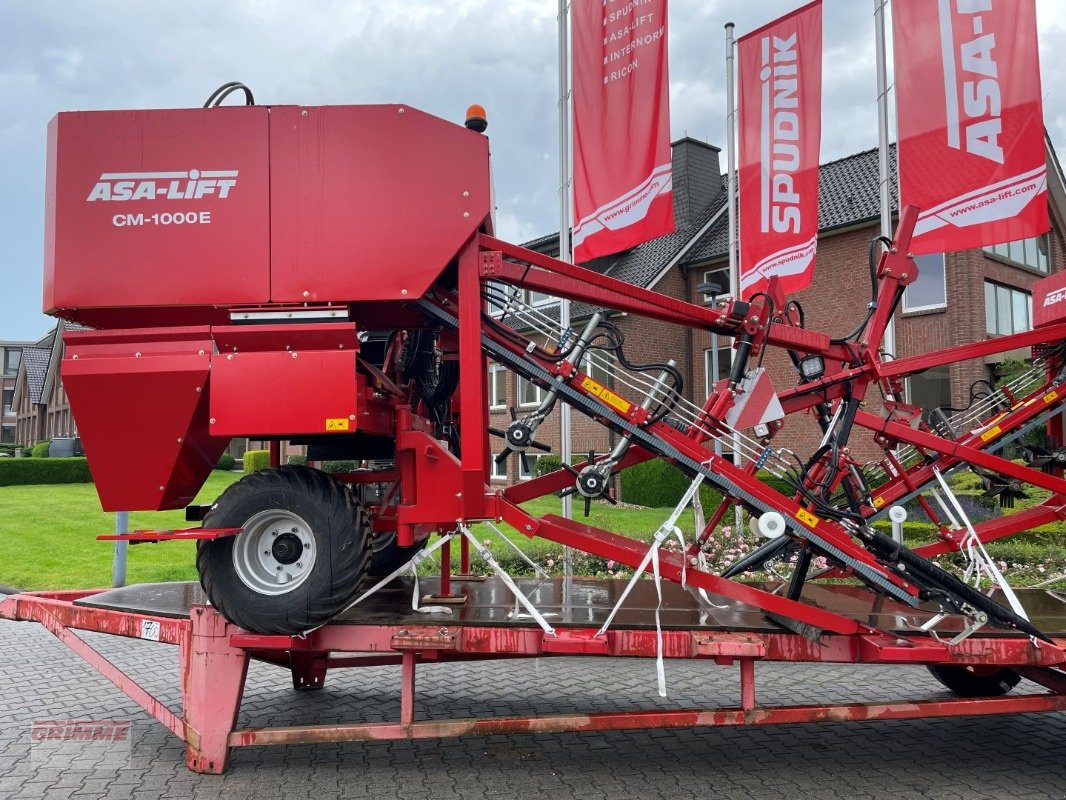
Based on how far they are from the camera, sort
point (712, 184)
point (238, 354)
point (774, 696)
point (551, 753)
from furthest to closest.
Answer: point (712, 184) < point (774, 696) < point (551, 753) < point (238, 354)

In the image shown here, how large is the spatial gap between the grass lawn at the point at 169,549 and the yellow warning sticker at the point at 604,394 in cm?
352

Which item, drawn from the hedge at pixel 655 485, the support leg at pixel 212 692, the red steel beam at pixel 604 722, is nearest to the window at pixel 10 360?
the hedge at pixel 655 485

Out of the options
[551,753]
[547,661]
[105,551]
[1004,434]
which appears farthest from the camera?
[105,551]

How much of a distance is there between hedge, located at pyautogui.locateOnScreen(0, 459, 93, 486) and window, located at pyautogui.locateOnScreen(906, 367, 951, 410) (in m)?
23.9

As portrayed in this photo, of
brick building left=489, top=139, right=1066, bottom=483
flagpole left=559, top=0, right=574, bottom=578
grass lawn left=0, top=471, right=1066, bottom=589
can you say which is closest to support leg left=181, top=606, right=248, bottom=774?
grass lawn left=0, top=471, right=1066, bottom=589

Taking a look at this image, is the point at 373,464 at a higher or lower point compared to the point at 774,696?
higher

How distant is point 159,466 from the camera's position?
3902mm

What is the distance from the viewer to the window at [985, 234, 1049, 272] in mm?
19191

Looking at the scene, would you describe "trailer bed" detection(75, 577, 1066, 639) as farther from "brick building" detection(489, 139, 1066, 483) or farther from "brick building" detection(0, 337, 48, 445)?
"brick building" detection(0, 337, 48, 445)

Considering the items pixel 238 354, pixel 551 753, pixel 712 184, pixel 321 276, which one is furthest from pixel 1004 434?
pixel 712 184

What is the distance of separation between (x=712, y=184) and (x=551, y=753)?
76.1ft

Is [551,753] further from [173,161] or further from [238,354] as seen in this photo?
[173,161]

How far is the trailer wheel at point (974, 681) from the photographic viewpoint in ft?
16.4

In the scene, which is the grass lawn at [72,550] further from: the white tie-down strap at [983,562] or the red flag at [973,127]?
the red flag at [973,127]
